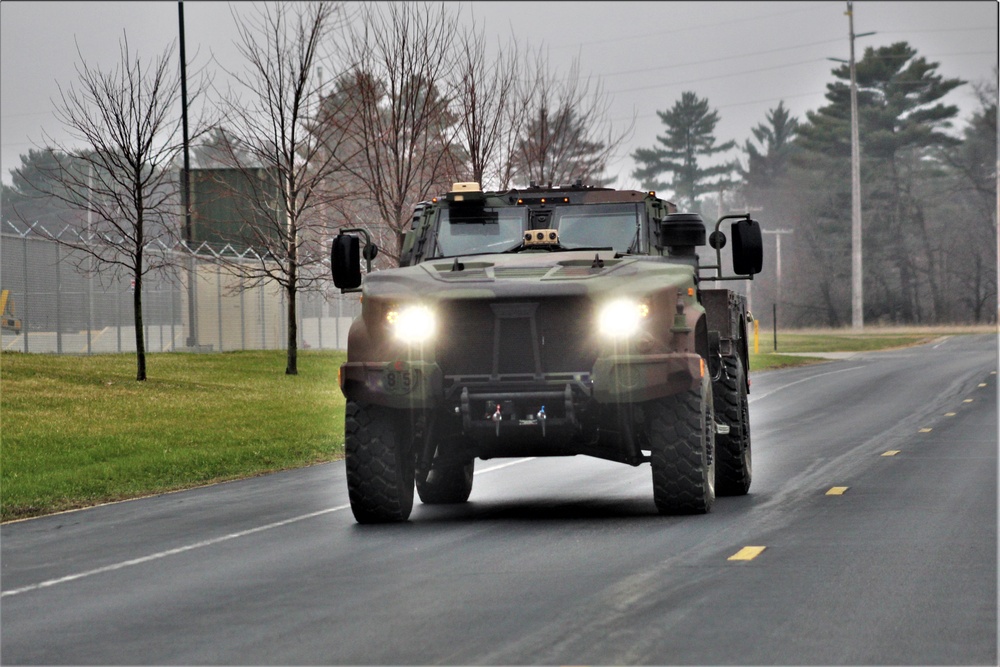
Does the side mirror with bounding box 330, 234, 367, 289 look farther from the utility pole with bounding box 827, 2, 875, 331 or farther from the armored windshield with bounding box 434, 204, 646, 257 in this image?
the utility pole with bounding box 827, 2, 875, 331

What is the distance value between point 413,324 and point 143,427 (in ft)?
42.5

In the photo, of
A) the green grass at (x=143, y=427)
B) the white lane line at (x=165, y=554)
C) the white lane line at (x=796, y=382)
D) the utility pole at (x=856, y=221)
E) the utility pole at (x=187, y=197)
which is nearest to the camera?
the white lane line at (x=165, y=554)

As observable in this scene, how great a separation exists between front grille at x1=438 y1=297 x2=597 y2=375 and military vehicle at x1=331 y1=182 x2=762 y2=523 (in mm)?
11

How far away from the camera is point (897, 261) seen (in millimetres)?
105188

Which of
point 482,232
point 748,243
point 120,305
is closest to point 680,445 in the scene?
point 748,243

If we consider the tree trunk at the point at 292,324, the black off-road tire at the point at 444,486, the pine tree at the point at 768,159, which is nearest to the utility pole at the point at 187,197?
the tree trunk at the point at 292,324

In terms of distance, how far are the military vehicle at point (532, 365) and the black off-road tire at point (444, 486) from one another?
129cm

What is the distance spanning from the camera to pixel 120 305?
1844 inches

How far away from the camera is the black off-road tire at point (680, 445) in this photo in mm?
12273

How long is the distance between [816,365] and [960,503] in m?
35.8

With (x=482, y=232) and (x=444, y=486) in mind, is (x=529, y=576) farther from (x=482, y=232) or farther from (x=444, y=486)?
(x=444, y=486)

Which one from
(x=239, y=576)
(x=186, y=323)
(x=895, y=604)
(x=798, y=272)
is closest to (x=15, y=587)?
(x=239, y=576)

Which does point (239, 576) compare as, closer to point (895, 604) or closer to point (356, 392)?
point (356, 392)

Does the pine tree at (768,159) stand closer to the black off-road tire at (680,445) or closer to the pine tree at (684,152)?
the pine tree at (684,152)
